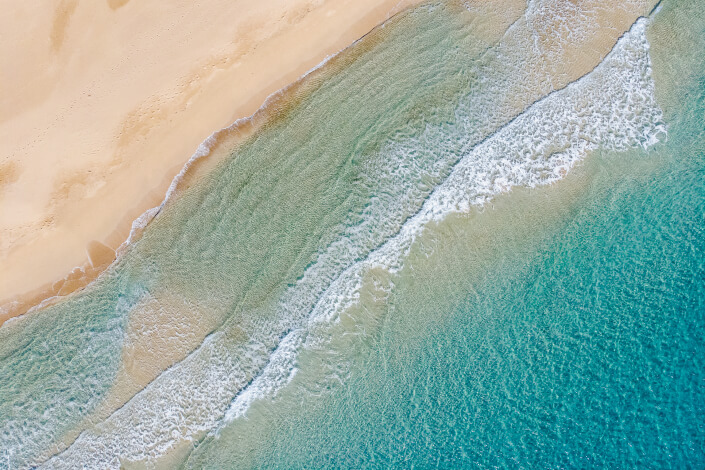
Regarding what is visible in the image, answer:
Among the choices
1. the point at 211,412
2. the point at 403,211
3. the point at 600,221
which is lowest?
the point at 600,221

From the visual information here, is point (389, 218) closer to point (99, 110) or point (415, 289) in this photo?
point (415, 289)

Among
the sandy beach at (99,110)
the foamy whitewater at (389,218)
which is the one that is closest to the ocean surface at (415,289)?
the foamy whitewater at (389,218)

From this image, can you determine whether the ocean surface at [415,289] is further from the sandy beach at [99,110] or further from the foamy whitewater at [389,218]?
the sandy beach at [99,110]

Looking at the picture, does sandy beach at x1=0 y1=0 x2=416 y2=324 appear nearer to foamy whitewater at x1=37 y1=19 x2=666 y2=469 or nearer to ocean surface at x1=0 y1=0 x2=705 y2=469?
ocean surface at x1=0 y1=0 x2=705 y2=469

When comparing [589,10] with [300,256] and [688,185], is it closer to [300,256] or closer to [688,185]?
[688,185]

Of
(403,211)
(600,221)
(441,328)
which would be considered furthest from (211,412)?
(600,221)

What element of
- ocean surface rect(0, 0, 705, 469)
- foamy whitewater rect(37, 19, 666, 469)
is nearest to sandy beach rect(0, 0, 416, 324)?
ocean surface rect(0, 0, 705, 469)

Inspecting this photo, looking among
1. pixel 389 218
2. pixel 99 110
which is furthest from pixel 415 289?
pixel 99 110
